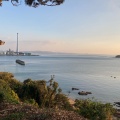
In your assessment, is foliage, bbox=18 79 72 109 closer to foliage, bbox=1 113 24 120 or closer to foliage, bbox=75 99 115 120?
foliage, bbox=75 99 115 120

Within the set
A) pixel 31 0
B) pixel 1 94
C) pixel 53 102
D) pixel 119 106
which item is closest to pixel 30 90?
pixel 53 102

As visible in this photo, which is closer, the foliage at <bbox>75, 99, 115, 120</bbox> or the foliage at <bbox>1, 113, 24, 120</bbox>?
the foliage at <bbox>1, 113, 24, 120</bbox>

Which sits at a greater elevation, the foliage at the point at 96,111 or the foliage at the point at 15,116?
the foliage at the point at 15,116

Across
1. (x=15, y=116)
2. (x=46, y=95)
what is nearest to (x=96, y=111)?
(x=15, y=116)

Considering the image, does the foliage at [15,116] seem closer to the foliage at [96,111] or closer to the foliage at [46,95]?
the foliage at [96,111]

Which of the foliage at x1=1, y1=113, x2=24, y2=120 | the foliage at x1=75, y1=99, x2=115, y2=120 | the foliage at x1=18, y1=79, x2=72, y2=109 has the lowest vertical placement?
the foliage at x1=18, y1=79, x2=72, y2=109

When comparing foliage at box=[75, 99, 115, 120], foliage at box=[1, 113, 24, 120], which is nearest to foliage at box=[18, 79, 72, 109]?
foliage at box=[75, 99, 115, 120]

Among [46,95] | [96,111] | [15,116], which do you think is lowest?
[46,95]

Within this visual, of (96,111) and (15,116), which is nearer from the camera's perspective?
(15,116)

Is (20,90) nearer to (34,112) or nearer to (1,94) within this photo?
(1,94)

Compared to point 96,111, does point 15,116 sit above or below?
above

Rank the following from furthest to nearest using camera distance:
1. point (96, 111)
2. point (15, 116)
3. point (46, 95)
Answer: point (46, 95), point (96, 111), point (15, 116)

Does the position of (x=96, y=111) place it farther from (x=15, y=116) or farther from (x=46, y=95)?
(x=46, y=95)

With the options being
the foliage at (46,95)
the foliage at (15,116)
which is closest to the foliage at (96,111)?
the foliage at (15,116)
